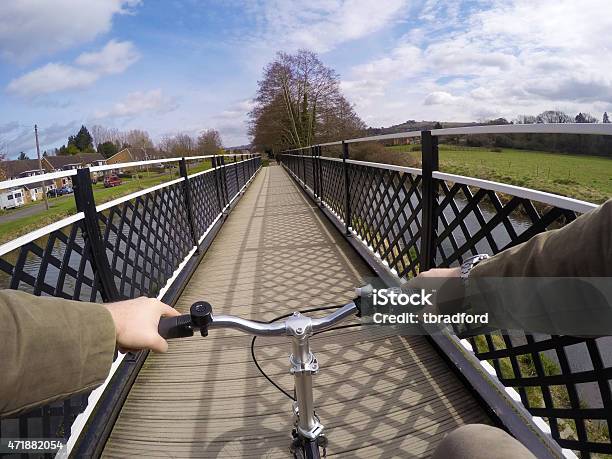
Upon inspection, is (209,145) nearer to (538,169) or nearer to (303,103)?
(303,103)

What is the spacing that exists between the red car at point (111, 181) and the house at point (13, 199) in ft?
2.00

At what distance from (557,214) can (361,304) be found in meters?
0.90

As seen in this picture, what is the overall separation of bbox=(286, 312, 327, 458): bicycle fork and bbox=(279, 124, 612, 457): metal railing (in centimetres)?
87

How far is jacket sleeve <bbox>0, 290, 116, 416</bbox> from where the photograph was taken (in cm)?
58

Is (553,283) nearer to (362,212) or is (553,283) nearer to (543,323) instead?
(543,323)

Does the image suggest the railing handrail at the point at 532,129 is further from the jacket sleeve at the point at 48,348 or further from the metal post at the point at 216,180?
the metal post at the point at 216,180

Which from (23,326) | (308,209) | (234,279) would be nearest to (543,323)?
(23,326)

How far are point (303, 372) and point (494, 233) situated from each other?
1333mm

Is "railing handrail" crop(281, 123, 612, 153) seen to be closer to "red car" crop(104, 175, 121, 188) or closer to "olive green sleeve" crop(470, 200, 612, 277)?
"olive green sleeve" crop(470, 200, 612, 277)

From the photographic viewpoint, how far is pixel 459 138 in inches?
88.6

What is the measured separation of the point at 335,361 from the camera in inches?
94.1

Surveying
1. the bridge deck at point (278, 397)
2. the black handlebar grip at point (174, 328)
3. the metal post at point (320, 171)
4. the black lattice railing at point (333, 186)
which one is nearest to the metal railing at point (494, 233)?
the bridge deck at point (278, 397)

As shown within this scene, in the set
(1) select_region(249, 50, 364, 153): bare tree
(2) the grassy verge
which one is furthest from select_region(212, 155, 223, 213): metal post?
(1) select_region(249, 50, 364, 153): bare tree

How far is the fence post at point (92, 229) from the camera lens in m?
2.16
